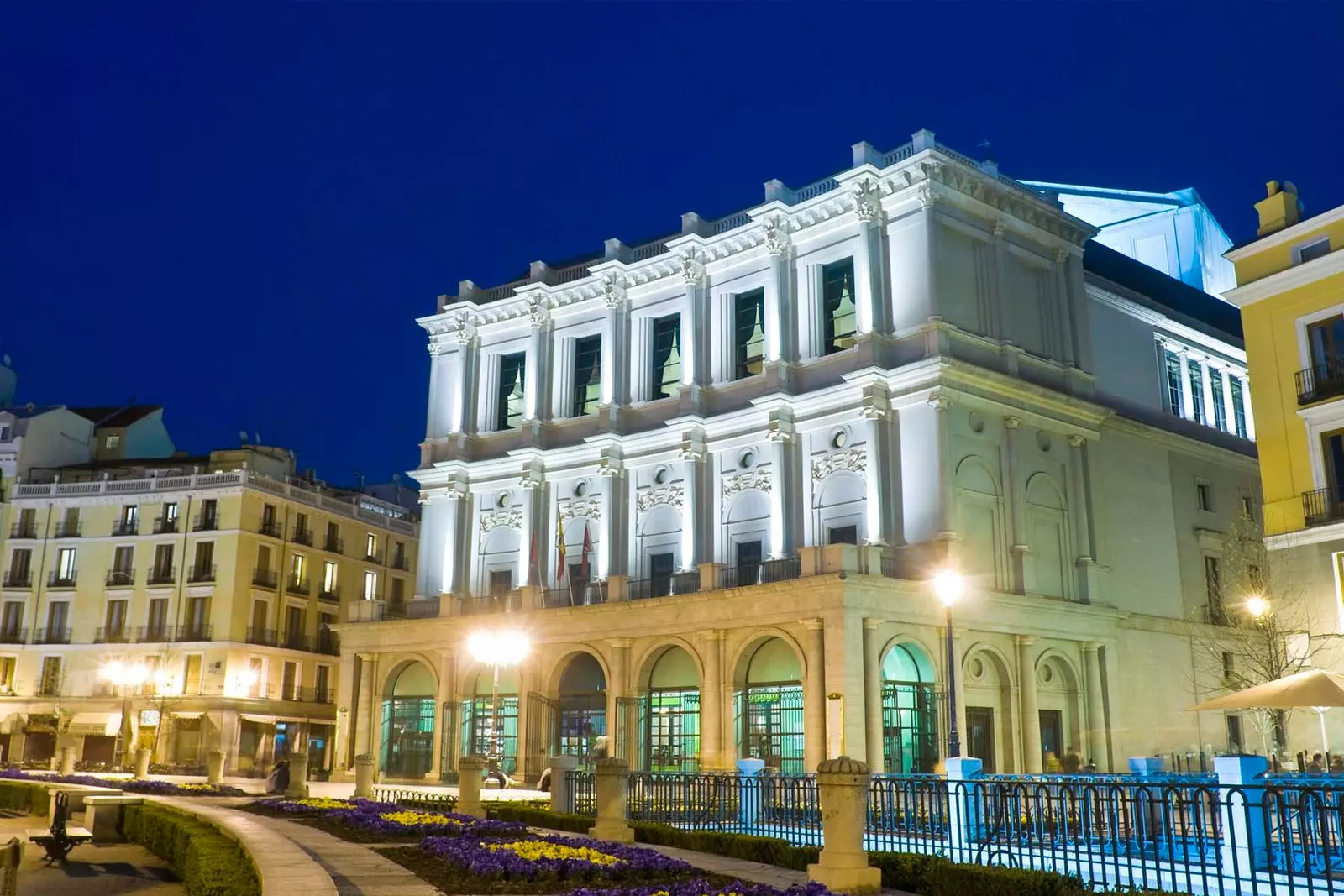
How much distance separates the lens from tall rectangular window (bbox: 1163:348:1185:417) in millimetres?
44938

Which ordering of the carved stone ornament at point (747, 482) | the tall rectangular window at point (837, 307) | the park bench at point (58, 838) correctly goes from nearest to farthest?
the park bench at point (58, 838) < the tall rectangular window at point (837, 307) < the carved stone ornament at point (747, 482)

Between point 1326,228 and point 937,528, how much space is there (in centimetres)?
1240

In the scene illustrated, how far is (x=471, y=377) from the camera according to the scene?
4831 centimetres

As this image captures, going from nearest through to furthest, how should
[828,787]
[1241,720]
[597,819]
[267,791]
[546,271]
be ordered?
[828,787] → [597,819] → [267,791] → [1241,720] → [546,271]

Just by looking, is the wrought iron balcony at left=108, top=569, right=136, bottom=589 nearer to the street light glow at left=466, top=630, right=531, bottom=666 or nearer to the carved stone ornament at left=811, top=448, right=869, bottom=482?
the street light glow at left=466, top=630, right=531, bottom=666

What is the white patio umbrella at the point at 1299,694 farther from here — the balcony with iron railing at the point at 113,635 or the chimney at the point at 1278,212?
the balcony with iron railing at the point at 113,635

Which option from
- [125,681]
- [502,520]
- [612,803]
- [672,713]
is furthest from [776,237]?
[125,681]

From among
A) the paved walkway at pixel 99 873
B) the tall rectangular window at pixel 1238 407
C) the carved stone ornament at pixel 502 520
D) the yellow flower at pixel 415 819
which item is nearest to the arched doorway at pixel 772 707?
the carved stone ornament at pixel 502 520

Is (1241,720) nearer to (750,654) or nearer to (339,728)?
(750,654)

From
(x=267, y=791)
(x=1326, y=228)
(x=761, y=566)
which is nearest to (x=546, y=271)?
(x=761, y=566)

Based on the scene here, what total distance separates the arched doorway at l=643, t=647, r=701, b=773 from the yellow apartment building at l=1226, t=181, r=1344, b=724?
54.1ft

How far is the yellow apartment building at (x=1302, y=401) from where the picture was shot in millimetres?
28859

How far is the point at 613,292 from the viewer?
44.7m

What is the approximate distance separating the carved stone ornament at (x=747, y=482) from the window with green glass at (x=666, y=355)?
455cm
